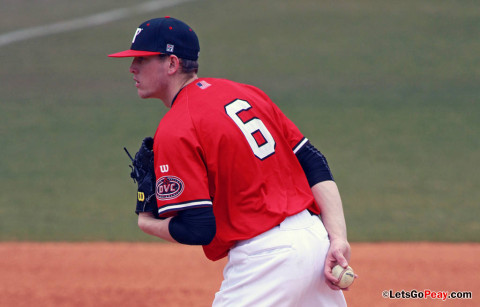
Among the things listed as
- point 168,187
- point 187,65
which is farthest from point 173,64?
point 168,187

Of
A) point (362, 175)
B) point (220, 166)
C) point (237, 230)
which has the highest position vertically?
point (220, 166)

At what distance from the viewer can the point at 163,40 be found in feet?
9.14

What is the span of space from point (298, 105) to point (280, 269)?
34.4 ft

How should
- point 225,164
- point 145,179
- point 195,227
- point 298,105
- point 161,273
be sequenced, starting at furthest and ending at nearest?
1. point 298,105
2. point 161,273
3. point 145,179
4. point 225,164
5. point 195,227

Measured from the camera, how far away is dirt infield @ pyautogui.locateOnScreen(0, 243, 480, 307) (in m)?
5.20

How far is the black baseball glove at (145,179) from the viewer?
2785 mm

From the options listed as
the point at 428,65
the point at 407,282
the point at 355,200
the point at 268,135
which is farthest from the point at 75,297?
the point at 428,65

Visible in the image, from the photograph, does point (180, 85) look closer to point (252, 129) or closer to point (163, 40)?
point (163, 40)

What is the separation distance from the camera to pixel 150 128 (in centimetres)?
1146

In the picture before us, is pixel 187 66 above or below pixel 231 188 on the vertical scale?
above

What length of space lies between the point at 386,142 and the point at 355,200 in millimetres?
2773

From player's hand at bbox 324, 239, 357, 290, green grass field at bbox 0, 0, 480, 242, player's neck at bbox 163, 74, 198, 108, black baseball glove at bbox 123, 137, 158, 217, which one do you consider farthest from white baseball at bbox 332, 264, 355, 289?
green grass field at bbox 0, 0, 480, 242

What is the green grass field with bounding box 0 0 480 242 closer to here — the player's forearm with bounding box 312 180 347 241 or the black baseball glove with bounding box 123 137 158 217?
the player's forearm with bounding box 312 180 347 241

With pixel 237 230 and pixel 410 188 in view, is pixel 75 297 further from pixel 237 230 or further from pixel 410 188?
pixel 410 188
